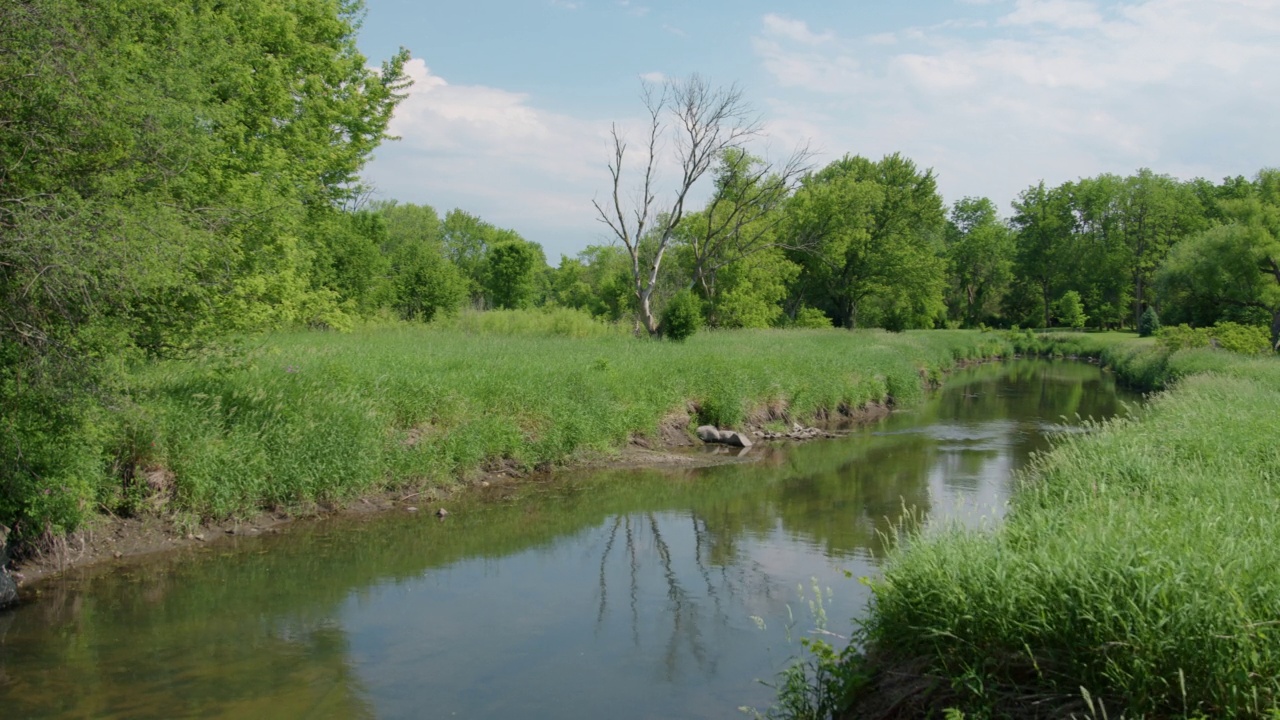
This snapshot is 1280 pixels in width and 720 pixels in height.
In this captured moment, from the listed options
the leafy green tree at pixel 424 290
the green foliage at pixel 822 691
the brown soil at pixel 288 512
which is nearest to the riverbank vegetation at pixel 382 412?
the brown soil at pixel 288 512

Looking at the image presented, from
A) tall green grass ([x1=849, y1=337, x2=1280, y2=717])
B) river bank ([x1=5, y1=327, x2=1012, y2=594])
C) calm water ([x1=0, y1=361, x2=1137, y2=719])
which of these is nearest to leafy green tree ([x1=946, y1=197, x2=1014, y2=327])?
river bank ([x1=5, y1=327, x2=1012, y2=594])

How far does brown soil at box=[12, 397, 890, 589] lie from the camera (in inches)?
389

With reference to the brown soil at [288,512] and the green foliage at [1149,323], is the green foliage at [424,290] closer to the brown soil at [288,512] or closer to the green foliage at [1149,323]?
the brown soil at [288,512]

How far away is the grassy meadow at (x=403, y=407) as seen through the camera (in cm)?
1109

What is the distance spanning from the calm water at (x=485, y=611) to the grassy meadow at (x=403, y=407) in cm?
92

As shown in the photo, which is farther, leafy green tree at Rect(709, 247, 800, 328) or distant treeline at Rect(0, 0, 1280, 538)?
leafy green tree at Rect(709, 247, 800, 328)

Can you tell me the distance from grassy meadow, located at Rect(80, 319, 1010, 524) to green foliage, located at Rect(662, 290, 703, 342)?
10.7ft

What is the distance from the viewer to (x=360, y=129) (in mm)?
25078

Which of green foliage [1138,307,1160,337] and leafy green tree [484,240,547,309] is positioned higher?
leafy green tree [484,240,547,309]

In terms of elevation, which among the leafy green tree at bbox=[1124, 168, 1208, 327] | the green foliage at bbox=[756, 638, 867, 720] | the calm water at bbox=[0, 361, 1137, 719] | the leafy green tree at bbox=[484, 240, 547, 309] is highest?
the leafy green tree at bbox=[1124, 168, 1208, 327]

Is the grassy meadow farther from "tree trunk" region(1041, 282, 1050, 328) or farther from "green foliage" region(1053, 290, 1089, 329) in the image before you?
"tree trunk" region(1041, 282, 1050, 328)

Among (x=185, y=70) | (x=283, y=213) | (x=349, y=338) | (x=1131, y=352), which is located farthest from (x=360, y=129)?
(x=1131, y=352)

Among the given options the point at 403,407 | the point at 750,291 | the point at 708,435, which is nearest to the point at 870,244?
the point at 750,291

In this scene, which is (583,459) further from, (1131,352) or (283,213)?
(1131,352)
